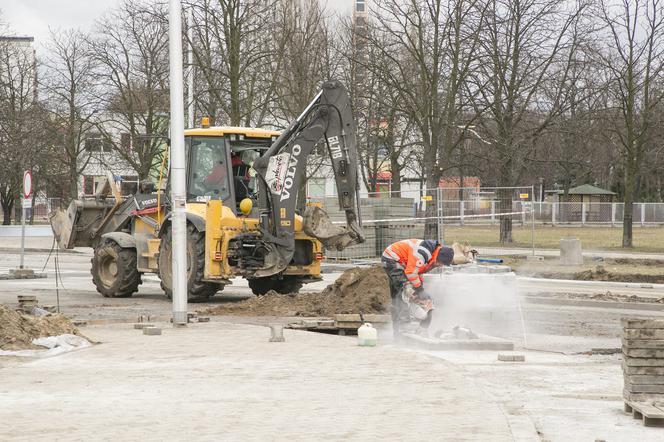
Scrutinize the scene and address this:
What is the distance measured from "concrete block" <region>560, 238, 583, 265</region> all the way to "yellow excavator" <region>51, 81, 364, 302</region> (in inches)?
477

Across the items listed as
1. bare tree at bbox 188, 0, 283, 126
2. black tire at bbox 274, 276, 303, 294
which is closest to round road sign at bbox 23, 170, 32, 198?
bare tree at bbox 188, 0, 283, 126

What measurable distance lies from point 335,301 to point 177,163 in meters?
3.95

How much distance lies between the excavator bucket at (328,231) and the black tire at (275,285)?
201cm

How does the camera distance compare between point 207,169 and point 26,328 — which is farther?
point 207,169

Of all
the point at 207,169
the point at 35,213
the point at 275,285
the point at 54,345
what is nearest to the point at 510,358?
the point at 54,345

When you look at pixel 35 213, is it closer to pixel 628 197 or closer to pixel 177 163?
pixel 628 197

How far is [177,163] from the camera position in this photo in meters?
15.0

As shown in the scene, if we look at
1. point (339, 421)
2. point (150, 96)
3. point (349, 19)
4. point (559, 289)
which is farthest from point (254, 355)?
point (349, 19)

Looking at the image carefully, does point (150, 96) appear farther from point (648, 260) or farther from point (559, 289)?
point (559, 289)

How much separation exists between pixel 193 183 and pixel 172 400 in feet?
34.4

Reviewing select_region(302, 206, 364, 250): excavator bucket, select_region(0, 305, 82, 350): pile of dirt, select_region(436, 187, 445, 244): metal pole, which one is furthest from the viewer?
select_region(436, 187, 445, 244): metal pole

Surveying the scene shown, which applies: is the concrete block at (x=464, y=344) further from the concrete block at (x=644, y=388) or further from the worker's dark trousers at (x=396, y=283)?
the concrete block at (x=644, y=388)

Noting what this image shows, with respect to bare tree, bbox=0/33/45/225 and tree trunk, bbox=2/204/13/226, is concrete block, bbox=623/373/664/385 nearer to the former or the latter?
bare tree, bbox=0/33/45/225

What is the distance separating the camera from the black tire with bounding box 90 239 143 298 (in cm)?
2103
